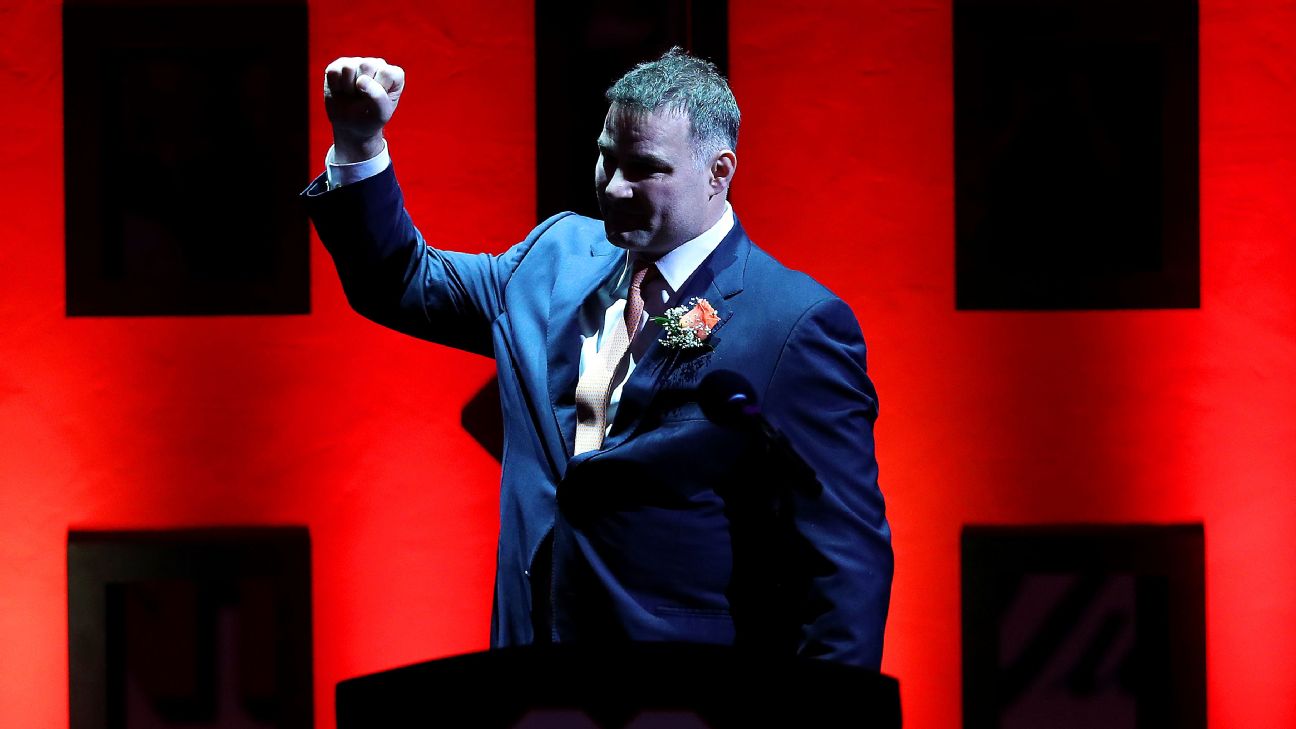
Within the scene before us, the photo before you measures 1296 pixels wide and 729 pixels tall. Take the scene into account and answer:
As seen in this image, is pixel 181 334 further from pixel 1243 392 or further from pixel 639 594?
pixel 1243 392

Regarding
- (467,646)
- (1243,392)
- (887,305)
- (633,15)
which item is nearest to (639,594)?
(467,646)

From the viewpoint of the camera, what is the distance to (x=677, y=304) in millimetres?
1678

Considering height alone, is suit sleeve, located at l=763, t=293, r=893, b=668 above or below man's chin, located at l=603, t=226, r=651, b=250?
below

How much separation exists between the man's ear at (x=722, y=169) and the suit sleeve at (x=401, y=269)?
40 centimetres

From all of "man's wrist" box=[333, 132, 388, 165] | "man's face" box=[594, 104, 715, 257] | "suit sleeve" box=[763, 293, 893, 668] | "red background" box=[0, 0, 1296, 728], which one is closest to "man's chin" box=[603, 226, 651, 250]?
"man's face" box=[594, 104, 715, 257]

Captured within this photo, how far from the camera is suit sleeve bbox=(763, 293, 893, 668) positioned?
1.57m

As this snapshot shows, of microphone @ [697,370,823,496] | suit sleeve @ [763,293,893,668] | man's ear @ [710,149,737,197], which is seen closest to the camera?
microphone @ [697,370,823,496]

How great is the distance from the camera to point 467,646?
2.26m

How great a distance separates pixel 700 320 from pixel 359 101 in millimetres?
571

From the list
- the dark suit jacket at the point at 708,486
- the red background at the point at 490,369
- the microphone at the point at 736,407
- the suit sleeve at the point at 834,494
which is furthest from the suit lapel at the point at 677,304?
the red background at the point at 490,369

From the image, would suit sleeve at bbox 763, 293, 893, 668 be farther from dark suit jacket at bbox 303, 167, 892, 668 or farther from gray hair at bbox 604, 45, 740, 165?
gray hair at bbox 604, 45, 740, 165

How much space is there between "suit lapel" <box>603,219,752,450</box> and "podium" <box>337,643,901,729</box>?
0.65 meters

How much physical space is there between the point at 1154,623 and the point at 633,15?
5.28 ft

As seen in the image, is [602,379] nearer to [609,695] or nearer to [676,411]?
[676,411]
